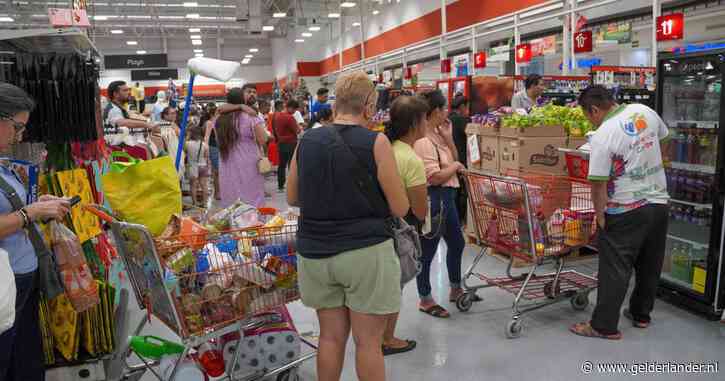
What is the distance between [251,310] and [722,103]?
10.6 feet

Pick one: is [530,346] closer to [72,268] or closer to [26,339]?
[72,268]

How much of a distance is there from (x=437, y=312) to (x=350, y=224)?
210cm

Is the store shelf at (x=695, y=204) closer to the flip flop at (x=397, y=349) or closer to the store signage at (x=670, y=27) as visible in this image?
the flip flop at (x=397, y=349)

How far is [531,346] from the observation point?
352 cm

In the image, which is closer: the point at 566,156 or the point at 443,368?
the point at 443,368

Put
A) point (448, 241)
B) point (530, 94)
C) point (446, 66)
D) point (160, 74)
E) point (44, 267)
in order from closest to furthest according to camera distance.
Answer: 1. point (44, 267)
2. point (448, 241)
3. point (530, 94)
4. point (446, 66)
5. point (160, 74)

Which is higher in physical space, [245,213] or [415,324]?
[245,213]

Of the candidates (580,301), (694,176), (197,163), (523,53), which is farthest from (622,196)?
(197,163)

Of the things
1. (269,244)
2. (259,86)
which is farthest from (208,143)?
(259,86)

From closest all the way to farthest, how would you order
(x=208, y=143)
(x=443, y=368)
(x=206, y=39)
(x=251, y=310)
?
1. (x=251, y=310)
2. (x=443, y=368)
3. (x=208, y=143)
4. (x=206, y=39)

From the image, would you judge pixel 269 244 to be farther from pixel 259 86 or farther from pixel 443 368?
pixel 259 86

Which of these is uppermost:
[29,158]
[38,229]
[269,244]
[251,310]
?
[29,158]

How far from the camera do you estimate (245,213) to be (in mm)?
2980

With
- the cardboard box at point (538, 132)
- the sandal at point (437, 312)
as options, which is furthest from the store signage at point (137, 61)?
the sandal at point (437, 312)
